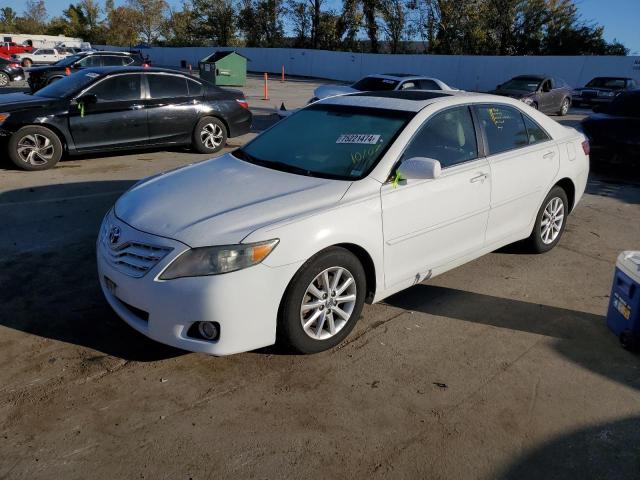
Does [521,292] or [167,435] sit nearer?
[167,435]

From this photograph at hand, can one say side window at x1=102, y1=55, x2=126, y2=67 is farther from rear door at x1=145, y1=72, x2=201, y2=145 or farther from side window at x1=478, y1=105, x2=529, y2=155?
side window at x1=478, y1=105, x2=529, y2=155

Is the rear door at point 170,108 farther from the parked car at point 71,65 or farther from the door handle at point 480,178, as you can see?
the parked car at point 71,65

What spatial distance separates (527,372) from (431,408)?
0.76 meters

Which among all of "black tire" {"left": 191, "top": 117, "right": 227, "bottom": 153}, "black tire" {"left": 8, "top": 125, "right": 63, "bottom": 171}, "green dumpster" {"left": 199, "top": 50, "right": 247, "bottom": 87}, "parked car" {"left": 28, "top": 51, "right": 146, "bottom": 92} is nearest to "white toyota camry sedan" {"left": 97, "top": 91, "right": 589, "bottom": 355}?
"black tire" {"left": 8, "top": 125, "right": 63, "bottom": 171}

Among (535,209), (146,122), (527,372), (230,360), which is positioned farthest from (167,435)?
(146,122)

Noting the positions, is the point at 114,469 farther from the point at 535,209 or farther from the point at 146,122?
the point at 146,122

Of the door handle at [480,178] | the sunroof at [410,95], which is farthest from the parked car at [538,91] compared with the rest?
the door handle at [480,178]

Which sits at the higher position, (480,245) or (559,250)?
(480,245)

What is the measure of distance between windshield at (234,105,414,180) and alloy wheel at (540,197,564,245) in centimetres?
194

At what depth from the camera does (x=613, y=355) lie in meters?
3.55

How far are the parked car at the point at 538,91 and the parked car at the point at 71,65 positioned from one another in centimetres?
1310

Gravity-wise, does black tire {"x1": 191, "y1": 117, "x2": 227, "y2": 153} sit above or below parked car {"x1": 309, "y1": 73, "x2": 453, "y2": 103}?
below

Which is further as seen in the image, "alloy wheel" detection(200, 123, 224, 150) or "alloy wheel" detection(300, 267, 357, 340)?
"alloy wheel" detection(200, 123, 224, 150)

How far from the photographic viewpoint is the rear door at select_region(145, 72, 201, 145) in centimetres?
901
